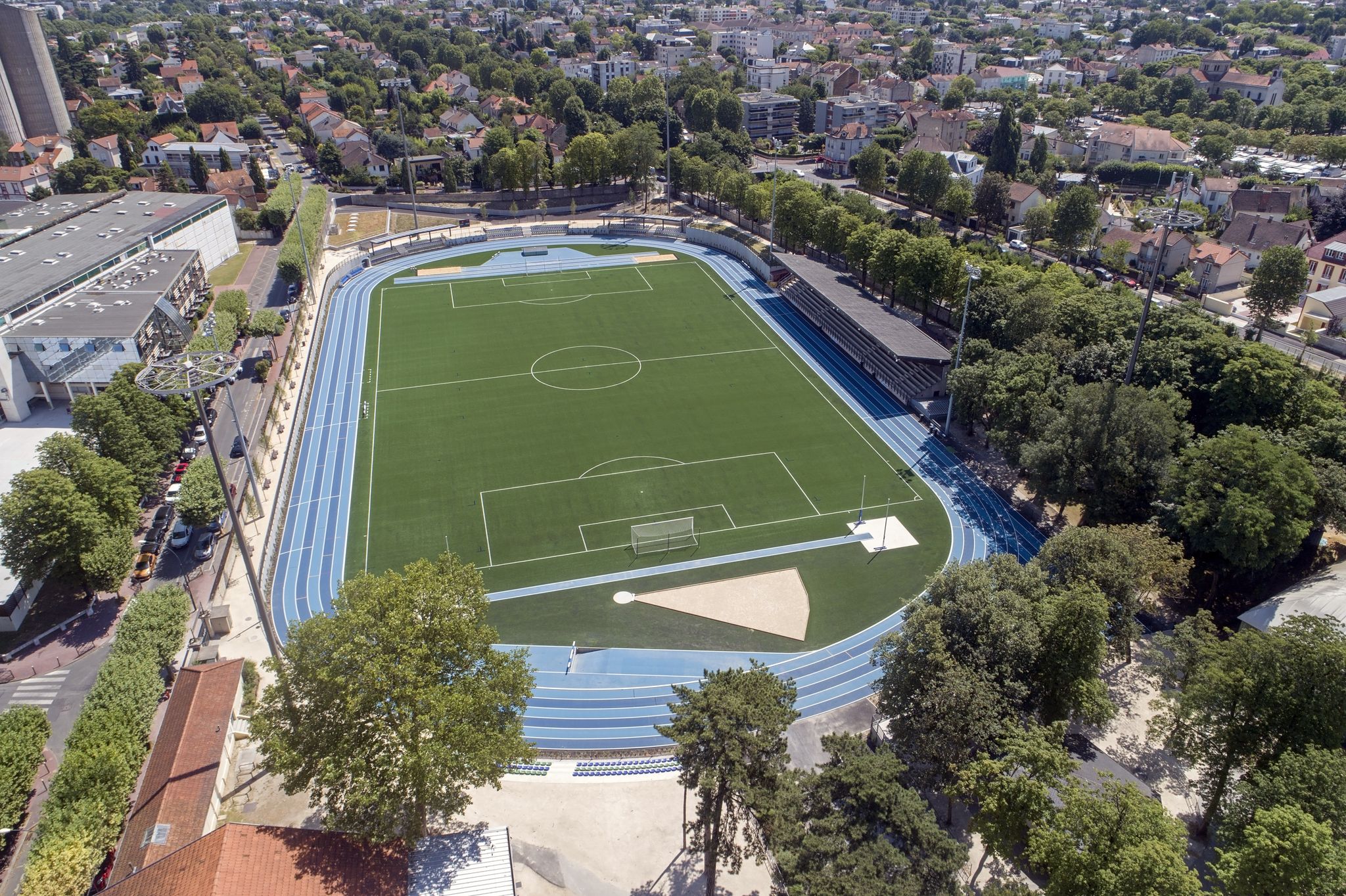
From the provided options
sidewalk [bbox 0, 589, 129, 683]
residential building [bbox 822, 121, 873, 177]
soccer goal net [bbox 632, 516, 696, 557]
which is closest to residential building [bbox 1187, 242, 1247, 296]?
residential building [bbox 822, 121, 873, 177]

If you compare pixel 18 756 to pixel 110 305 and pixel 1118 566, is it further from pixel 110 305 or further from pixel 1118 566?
pixel 110 305

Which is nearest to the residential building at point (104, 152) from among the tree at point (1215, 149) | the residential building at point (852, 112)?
the residential building at point (852, 112)

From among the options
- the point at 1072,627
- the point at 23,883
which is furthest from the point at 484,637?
the point at 1072,627

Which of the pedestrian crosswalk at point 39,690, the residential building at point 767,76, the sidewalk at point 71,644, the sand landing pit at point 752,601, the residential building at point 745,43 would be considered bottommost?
the sand landing pit at point 752,601

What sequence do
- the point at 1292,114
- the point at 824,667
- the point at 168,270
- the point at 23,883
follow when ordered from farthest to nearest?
the point at 1292,114, the point at 168,270, the point at 824,667, the point at 23,883

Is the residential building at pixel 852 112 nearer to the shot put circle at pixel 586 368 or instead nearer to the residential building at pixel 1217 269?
the residential building at pixel 1217 269

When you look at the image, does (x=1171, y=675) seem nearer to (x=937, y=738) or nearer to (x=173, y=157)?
(x=937, y=738)
